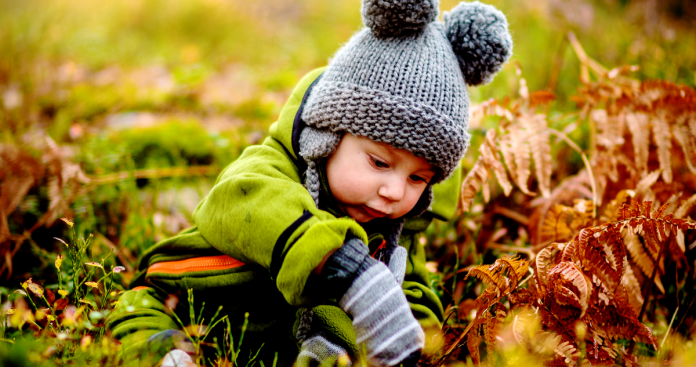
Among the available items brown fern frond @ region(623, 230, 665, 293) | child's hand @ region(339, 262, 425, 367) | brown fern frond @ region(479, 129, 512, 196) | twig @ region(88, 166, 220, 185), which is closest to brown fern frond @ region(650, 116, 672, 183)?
brown fern frond @ region(623, 230, 665, 293)

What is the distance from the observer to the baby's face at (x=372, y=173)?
67.2 inches

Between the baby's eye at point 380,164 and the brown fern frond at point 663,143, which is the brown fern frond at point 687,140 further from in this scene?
the baby's eye at point 380,164

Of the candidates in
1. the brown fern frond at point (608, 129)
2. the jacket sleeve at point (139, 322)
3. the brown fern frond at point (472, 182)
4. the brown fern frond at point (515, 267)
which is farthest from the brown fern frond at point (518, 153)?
the jacket sleeve at point (139, 322)

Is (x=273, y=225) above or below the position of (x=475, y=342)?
above

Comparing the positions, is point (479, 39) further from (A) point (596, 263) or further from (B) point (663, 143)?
(B) point (663, 143)

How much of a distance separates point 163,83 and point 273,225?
13.3ft

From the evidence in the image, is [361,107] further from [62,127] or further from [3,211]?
[62,127]

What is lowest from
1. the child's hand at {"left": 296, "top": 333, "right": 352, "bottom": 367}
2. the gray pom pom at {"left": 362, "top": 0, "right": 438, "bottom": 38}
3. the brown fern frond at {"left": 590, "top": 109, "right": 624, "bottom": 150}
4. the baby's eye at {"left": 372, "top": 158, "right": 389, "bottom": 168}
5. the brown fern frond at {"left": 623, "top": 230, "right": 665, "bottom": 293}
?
the child's hand at {"left": 296, "top": 333, "right": 352, "bottom": 367}

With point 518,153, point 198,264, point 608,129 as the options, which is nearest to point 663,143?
point 608,129

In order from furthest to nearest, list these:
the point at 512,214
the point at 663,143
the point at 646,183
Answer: the point at 512,214
the point at 663,143
the point at 646,183

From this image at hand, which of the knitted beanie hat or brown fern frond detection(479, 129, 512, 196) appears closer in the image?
the knitted beanie hat

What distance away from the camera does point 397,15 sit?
5.59ft

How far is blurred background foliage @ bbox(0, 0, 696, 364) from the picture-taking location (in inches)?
106

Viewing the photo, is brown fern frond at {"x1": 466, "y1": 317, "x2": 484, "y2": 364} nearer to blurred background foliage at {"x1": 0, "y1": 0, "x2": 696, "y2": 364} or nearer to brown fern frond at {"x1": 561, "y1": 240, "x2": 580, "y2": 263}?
brown fern frond at {"x1": 561, "y1": 240, "x2": 580, "y2": 263}
